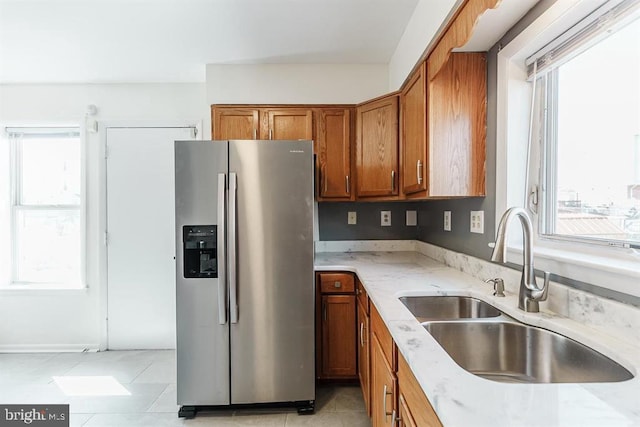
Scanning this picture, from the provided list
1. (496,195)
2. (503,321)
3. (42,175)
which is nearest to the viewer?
(503,321)

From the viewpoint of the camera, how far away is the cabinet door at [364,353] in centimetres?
184

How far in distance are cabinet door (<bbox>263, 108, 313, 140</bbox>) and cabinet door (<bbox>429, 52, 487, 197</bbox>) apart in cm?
116

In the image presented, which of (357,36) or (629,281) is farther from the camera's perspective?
(357,36)

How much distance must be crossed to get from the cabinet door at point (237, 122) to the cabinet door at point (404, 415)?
2111mm

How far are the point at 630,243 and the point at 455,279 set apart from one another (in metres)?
0.78

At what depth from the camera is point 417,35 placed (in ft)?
6.40

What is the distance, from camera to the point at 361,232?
2963mm

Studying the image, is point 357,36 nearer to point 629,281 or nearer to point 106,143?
point 629,281

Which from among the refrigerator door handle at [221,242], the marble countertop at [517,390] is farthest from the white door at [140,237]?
the marble countertop at [517,390]

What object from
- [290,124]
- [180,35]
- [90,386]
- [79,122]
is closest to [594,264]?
[290,124]

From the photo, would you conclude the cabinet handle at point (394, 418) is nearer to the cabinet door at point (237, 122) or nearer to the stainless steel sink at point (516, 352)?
the stainless steel sink at point (516, 352)

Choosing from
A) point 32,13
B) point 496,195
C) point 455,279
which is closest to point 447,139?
point 496,195

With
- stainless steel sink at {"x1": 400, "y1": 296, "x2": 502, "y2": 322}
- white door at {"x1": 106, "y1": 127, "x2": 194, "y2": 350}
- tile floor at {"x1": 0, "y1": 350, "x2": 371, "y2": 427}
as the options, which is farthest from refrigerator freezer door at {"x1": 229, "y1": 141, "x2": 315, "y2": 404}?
white door at {"x1": 106, "y1": 127, "x2": 194, "y2": 350}

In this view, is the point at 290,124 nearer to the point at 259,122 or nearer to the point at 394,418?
the point at 259,122
